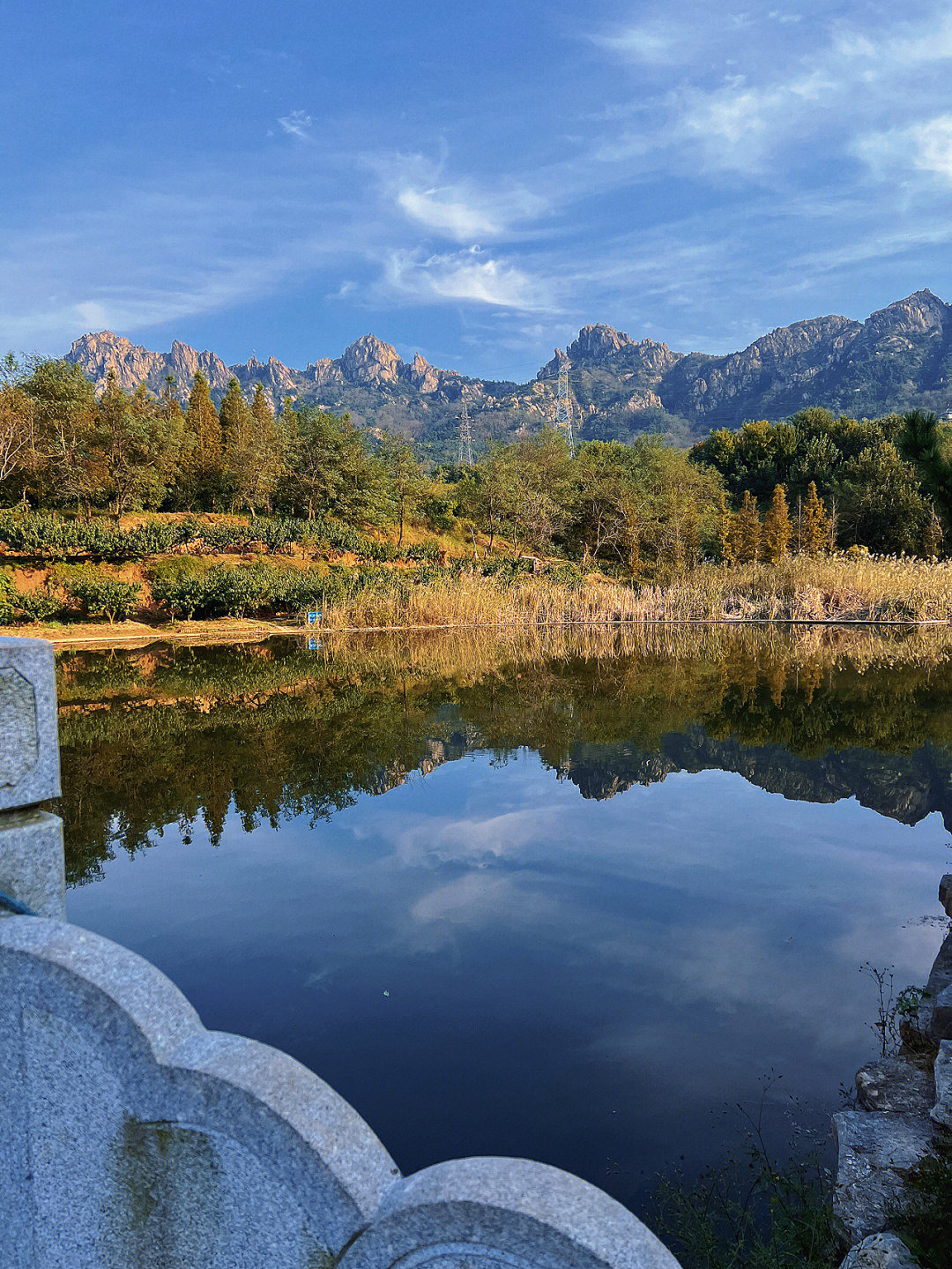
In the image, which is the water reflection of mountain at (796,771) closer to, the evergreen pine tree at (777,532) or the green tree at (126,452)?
the green tree at (126,452)

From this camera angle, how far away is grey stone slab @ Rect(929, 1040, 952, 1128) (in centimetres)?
196

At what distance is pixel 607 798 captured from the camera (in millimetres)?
→ 5520

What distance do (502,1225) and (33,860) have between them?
106 centimetres

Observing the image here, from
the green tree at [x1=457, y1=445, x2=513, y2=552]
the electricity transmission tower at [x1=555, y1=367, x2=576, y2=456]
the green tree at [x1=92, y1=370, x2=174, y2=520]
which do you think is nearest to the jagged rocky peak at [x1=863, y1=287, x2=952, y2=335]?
the electricity transmission tower at [x1=555, y1=367, x2=576, y2=456]

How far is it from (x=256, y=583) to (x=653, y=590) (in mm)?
10978

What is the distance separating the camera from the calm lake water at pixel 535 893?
7.93 feet

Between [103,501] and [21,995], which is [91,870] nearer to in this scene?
[21,995]

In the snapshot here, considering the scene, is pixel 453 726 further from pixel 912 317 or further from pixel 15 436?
pixel 912 317

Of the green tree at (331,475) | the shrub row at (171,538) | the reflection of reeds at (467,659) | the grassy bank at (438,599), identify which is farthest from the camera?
the green tree at (331,475)

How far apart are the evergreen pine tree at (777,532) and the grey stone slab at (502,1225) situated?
27309 mm

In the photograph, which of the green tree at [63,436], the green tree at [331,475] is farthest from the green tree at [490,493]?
the green tree at [63,436]

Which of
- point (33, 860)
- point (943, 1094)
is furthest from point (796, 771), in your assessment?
point (33, 860)

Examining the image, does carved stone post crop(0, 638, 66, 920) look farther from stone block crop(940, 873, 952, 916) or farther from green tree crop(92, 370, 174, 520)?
green tree crop(92, 370, 174, 520)

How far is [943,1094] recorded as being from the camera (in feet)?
6.53
